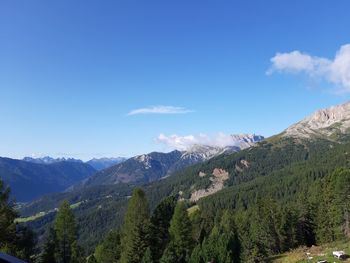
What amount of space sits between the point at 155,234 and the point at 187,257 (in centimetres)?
998

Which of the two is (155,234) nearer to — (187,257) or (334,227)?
(187,257)

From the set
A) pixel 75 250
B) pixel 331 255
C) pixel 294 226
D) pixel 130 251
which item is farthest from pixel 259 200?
pixel 331 255

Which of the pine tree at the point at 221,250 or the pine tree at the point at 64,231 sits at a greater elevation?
the pine tree at the point at 64,231

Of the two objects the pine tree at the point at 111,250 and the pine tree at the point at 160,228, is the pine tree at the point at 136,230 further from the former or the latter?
the pine tree at the point at 111,250

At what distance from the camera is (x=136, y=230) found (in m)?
73.6

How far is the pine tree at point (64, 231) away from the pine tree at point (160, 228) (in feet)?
50.6

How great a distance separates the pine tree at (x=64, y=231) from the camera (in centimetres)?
6831

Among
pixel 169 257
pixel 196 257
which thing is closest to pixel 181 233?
pixel 196 257

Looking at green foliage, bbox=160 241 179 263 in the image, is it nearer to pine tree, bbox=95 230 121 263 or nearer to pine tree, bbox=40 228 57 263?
pine tree, bbox=40 228 57 263

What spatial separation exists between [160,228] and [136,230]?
10.1 m

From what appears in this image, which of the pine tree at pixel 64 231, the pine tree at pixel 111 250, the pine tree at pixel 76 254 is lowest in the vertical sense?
the pine tree at pixel 111 250

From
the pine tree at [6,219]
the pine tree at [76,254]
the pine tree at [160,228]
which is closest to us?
the pine tree at [6,219]

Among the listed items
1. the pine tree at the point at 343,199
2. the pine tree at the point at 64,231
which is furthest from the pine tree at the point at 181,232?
the pine tree at the point at 343,199

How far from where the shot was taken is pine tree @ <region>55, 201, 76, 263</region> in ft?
224
